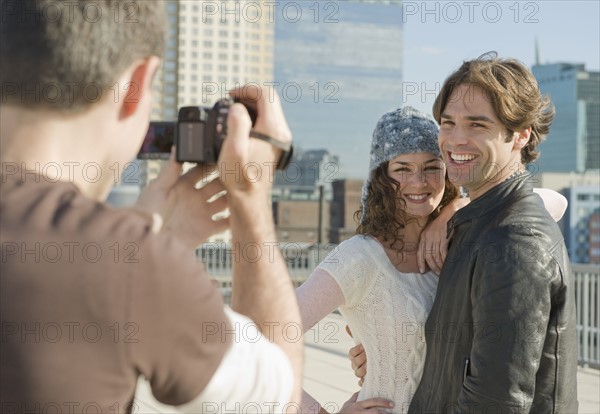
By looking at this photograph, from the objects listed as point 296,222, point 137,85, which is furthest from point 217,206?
point 296,222

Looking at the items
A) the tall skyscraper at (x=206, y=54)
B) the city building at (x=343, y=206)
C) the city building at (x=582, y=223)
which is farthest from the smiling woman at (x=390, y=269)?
the city building at (x=582, y=223)

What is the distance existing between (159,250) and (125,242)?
0.14ft

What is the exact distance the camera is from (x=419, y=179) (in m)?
2.88

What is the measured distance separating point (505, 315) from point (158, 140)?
106 centimetres

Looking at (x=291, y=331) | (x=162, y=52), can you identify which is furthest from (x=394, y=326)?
(x=162, y=52)

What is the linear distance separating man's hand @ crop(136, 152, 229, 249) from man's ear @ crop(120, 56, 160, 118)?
0.83ft

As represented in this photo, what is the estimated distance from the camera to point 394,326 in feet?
8.78

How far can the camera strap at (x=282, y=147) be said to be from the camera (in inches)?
55.8

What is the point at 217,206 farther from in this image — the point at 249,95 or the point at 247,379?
the point at 247,379

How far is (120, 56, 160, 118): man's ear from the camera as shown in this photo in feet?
4.02

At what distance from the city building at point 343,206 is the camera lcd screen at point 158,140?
323 feet

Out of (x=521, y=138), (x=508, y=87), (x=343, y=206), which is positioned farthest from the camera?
(x=343, y=206)

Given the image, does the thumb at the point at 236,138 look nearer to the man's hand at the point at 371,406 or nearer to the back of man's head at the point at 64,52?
the back of man's head at the point at 64,52

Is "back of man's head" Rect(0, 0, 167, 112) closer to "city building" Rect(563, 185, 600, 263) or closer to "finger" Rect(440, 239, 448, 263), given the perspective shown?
"finger" Rect(440, 239, 448, 263)
